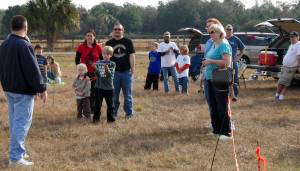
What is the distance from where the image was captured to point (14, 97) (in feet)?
20.9

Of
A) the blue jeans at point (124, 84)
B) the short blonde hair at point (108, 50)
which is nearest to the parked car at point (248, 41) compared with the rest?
the blue jeans at point (124, 84)

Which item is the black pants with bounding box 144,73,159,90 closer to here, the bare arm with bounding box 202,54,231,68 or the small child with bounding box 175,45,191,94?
the small child with bounding box 175,45,191,94

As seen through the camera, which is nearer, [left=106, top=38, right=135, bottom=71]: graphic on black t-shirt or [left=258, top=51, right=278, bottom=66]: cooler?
[left=106, top=38, right=135, bottom=71]: graphic on black t-shirt

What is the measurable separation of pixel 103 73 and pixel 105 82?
0.58 feet

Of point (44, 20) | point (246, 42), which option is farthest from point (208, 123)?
point (44, 20)

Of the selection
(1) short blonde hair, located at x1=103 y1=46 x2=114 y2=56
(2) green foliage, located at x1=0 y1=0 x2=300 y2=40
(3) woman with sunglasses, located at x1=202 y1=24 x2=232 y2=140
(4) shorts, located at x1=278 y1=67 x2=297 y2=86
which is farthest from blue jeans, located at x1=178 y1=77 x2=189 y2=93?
(2) green foliage, located at x1=0 y1=0 x2=300 y2=40

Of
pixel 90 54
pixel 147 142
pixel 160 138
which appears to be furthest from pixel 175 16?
pixel 147 142

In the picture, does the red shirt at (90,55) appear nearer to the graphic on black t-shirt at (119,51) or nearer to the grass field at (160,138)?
the graphic on black t-shirt at (119,51)

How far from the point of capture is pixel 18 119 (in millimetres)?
6359

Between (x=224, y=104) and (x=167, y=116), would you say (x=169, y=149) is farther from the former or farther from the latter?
(x=167, y=116)

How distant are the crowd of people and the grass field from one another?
0.94 ft

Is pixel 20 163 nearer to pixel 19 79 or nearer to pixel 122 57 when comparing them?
pixel 19 79

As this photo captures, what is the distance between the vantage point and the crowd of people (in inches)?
246

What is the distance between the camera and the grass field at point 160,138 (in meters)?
6.62
